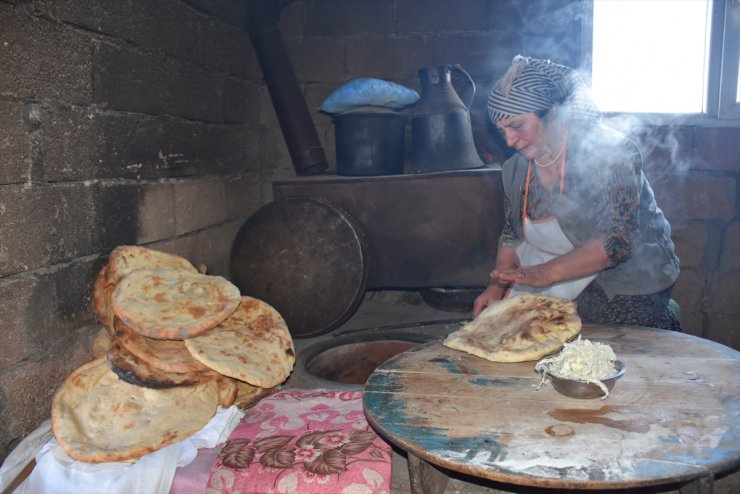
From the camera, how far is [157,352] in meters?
2.39

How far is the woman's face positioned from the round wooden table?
3.59 ft

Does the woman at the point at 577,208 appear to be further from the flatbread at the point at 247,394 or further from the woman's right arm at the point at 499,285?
the flatbread at the point at 247,394

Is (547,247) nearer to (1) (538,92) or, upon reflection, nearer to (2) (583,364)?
(1) (538,92)

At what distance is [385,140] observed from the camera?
421 centimetres

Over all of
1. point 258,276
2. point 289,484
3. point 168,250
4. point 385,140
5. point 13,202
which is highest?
point 385,140

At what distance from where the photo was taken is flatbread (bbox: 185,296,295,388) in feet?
7.79

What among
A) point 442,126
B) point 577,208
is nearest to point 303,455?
point 577,208

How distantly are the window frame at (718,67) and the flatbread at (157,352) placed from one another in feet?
11.5

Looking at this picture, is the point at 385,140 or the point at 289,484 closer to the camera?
the point at 289,484

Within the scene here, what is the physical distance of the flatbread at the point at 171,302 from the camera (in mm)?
2373

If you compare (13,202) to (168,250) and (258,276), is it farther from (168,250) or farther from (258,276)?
(258,276)

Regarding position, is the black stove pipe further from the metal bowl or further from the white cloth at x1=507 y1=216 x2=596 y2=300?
the metal bowl

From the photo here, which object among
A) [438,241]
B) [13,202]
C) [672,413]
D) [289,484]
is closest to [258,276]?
[438,241]

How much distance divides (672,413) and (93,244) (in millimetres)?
2361
